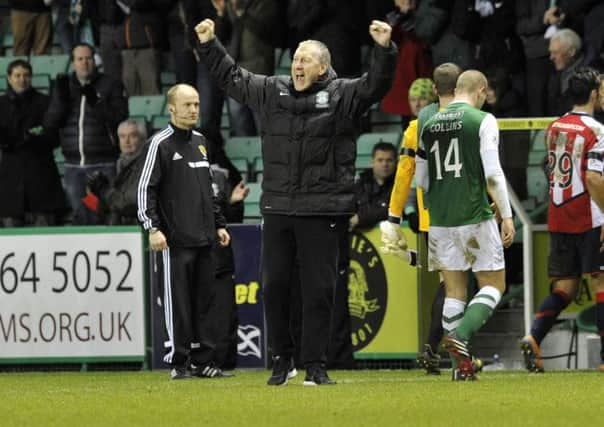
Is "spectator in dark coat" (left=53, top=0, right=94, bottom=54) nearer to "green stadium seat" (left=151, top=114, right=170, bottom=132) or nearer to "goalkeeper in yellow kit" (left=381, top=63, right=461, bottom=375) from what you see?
"green stadium seat" (left=151, top=114, right=170, bottom=132)

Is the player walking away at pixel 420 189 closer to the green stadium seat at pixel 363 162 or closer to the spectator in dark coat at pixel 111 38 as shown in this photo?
the green stadium seat at pixel 363 162

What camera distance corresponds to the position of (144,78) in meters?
20.1

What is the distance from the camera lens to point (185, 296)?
41.8ft

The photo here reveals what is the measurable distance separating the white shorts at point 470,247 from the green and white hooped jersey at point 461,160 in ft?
0.18

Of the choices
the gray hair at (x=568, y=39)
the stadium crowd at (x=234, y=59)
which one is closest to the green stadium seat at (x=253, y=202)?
the stadium crowd at (x=234, y=59)

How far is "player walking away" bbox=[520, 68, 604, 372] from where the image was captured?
12.6 meters

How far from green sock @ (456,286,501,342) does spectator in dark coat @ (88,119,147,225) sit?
426 cm

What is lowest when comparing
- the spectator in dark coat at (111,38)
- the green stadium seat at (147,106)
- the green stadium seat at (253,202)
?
the green stadium seat at (253,202)

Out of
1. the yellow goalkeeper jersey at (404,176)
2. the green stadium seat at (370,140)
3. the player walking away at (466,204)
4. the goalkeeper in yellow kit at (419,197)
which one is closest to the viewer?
the player walking away at (466,204)

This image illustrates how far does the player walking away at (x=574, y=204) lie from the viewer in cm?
1261

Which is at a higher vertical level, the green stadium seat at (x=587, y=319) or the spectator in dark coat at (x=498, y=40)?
the spectator in dark coat at (x=498, y=40)

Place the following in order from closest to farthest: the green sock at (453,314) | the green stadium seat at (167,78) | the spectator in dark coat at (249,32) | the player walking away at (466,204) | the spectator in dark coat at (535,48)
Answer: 1. the player walking away at (466,204)
2. the green sock at (453,314)
3. the spectator in dark coat at (535,48)
4. the spectator in dark coat at (249,32)
5. the green stadium seat at (167,78)

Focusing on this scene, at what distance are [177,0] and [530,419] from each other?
39.1 ft

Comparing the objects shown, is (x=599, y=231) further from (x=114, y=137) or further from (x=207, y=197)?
(x=114, y=137)
